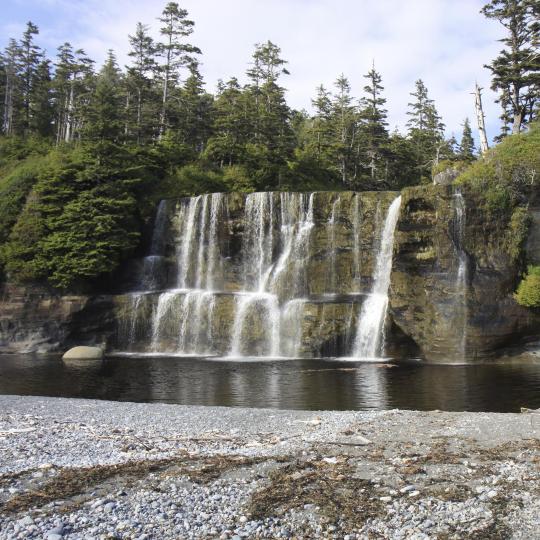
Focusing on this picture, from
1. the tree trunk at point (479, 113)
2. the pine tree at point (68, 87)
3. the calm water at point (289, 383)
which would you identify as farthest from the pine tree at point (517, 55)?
the pine tree at point (68, 87)

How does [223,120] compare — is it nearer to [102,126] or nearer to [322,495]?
[102,126]

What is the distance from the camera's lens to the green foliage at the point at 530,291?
23.2 metres

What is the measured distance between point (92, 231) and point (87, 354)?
8.33m

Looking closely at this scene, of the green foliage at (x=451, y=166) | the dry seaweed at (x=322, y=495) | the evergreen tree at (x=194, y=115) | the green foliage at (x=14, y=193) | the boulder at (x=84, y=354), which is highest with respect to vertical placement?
the evergreen tree at (x=194, y=115)

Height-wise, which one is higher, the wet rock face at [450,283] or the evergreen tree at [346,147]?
the evergreen tree at [346,147]

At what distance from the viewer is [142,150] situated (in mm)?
41375

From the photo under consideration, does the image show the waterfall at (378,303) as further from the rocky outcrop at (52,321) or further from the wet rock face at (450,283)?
the rocky outcrop at (52,321)

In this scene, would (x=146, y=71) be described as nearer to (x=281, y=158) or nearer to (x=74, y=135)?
(x=74, y=135)

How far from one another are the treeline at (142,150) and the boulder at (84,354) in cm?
485

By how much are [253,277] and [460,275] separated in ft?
38.4

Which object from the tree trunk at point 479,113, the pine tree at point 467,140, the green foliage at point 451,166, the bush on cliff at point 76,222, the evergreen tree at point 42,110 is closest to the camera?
the bush on cliff at point 76,222

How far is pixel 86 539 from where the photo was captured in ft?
17.9

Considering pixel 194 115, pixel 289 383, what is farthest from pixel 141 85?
pixel 289 383

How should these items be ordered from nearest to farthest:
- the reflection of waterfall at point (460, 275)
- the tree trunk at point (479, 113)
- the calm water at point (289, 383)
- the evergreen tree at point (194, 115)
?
the calm water at point (289, 383)
the reflection of waterfall at point (460, 275)
the tree trunk at point (479, 113)
the evergreen tree at point (194, 115)
